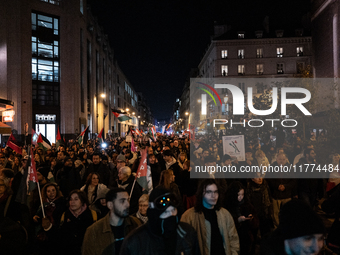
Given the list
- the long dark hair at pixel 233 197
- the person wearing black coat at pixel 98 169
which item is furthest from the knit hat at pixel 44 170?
the long dark hair at pixel 233 197

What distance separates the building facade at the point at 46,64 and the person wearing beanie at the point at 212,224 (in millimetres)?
26259

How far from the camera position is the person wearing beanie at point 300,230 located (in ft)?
6.81

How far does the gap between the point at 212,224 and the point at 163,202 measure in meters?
1.44

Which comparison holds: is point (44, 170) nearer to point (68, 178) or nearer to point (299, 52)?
point (68, 178)

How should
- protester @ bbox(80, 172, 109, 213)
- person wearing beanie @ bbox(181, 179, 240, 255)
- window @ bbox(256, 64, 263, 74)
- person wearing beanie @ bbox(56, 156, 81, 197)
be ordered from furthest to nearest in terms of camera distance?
window @ bbox(256, 64, 263, 74) < person wearing beanie @ bbox(56, 156, 81, 197) < protester @ bbox(80, 172, 109, 213) < person wearing beanie @ bbox(181, 179, 240, 255)

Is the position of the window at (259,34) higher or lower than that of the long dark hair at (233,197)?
higher

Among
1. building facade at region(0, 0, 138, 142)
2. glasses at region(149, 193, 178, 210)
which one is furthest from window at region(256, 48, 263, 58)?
glasses at region(149, 193, 178, 210)

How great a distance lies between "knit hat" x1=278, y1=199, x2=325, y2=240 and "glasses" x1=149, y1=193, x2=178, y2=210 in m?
0.92

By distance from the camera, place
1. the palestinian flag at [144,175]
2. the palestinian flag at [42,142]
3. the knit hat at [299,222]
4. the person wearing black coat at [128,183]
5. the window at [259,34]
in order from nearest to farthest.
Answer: the knit hat at [299,222], the person wearing black coat at [128,183], the palestinian flag at [144,175], the palestinian flag at [42,142], the window at [259,34]

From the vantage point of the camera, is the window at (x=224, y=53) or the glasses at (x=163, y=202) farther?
the window at (x=224, y=53)

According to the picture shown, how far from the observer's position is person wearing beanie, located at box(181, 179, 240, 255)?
142 inches

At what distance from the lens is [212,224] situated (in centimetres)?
367

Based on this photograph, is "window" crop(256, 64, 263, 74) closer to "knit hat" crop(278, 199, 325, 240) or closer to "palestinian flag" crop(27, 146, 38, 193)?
"palestinian flag" crop(27, 146, 38, 193)

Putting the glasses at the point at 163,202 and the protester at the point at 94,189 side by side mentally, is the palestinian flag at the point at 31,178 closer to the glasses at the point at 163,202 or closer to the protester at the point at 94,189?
the protester at the point at 94,189
